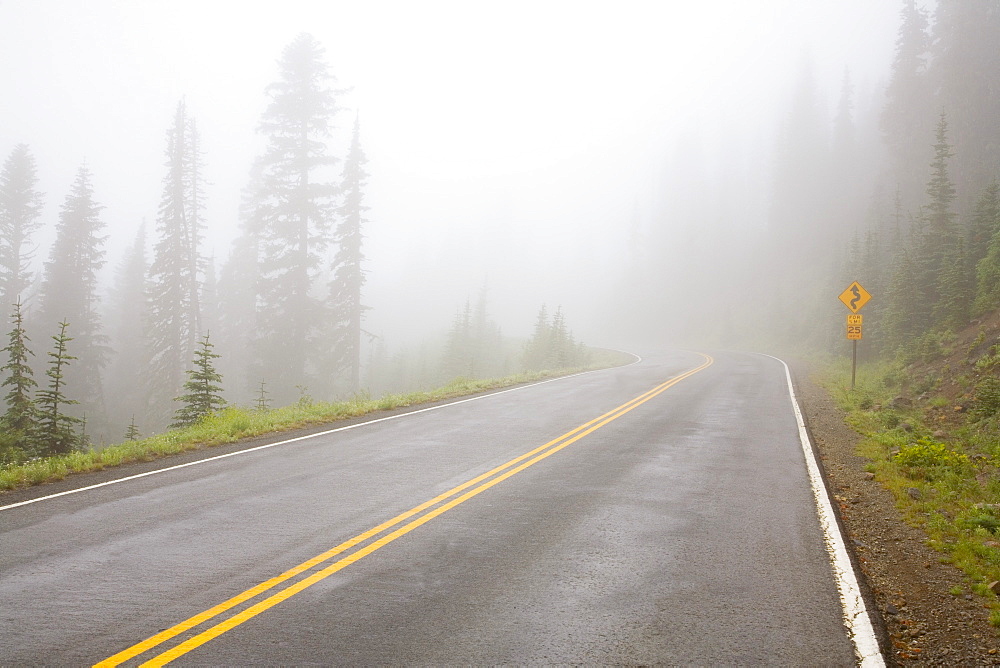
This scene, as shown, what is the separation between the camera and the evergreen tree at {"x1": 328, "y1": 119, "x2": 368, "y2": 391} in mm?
31547

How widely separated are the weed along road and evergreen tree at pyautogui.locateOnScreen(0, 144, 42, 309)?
40.8 meters

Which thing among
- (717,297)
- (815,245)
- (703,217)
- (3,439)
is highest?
(703,217)

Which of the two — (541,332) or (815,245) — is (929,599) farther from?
(815,245)

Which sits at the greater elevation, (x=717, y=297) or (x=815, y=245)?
(x=815, y=245)

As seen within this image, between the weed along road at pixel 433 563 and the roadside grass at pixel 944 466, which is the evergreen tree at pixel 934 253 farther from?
the weed along road at pixel 433 563

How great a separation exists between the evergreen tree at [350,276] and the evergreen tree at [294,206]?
117cm

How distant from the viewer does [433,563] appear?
15.6ft

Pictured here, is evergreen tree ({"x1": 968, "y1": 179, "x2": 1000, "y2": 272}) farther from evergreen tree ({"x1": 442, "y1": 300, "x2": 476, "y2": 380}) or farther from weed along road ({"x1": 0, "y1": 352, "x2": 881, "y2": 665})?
evergreen tree ({"x1": 442, "y1": 300, "x2": 476, "y2": 380})

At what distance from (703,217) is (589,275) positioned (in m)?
25.6

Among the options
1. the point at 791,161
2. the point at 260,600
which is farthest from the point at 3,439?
the point at 791,161

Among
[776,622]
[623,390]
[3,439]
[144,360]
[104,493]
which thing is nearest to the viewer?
[776,622]

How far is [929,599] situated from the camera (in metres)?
4.41

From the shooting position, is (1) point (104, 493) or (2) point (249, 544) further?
(1) point (104, 493)

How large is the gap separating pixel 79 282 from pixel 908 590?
41866mm
